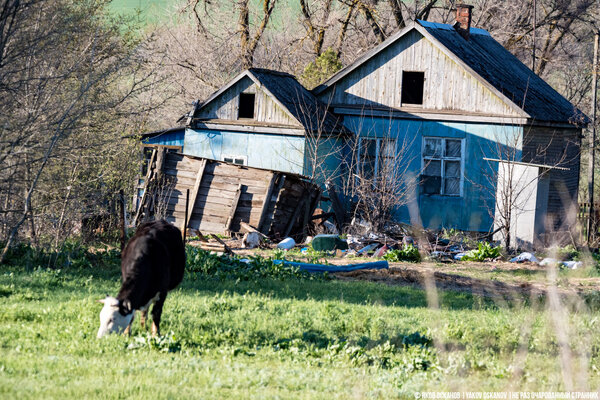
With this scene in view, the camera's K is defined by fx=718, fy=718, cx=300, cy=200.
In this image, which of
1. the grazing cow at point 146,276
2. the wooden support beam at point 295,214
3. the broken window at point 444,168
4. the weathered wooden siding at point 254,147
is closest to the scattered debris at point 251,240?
the wooden support beam at point 295,214

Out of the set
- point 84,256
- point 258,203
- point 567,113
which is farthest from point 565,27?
point 84,256

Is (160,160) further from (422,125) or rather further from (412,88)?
(412,88)

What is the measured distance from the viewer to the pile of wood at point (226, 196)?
21953 mm

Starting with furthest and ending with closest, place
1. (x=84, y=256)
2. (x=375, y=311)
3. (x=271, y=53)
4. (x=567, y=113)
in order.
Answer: (x=271, y=53) < (x=567, y=113) < (x=84, y=256) < (x=375, y=311)

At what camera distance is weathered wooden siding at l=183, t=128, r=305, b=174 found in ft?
84.2

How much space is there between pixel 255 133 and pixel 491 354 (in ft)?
61.7

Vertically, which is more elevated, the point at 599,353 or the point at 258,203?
the point at 258,203

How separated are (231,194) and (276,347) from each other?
14.4 meters

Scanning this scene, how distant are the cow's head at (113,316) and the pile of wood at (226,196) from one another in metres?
13.4

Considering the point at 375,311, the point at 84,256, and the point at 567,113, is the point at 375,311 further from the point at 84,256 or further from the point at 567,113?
the point at 567,113

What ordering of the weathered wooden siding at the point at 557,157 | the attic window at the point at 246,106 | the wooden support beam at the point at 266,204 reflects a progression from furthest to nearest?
the attic window at the point at 246,106 → the weathered wooden siding at the point at 557,157 → the wooden support beam at the point at 266,204

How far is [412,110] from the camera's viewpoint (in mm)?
25719

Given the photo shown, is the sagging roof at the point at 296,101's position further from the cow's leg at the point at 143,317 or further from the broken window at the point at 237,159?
the cow's leg at the point at 143,317

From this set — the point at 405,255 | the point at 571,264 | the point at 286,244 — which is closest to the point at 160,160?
the point at 286,244
